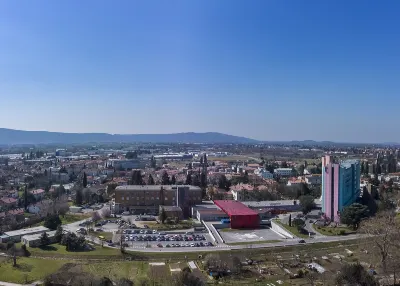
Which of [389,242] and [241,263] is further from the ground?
[389,242]

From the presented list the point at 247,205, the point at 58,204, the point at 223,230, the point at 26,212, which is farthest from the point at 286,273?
the point at 26,212

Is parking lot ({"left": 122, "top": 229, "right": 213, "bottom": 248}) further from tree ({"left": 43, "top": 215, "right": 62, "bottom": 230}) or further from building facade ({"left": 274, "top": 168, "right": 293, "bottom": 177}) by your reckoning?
building facade ({"left": 274, "top": 168, "right": 293, "bottom": 177})

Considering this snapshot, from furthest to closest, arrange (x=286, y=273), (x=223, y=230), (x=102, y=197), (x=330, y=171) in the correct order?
(x=102, y=197) → (x=330, y=171) → (x=223, y=230) → (x=286, y=273)

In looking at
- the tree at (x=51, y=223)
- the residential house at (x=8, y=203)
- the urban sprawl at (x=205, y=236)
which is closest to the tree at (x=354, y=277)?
the urban sprawl at (x=205, y=236)

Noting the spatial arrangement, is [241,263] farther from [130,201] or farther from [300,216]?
[130,201]

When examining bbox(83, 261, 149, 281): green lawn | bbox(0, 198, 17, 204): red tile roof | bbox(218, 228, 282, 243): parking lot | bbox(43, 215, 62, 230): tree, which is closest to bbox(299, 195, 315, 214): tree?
bbox(218, 228, 282, 243): parking lot

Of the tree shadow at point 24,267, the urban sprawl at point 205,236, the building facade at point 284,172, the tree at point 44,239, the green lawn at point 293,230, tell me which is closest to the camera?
the urban sprawl at point 205,236

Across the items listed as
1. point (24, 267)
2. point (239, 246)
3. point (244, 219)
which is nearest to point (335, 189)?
point (244, 219)

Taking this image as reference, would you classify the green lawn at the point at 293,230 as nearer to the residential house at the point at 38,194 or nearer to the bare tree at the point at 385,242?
the bare tree at the point at 385,242
